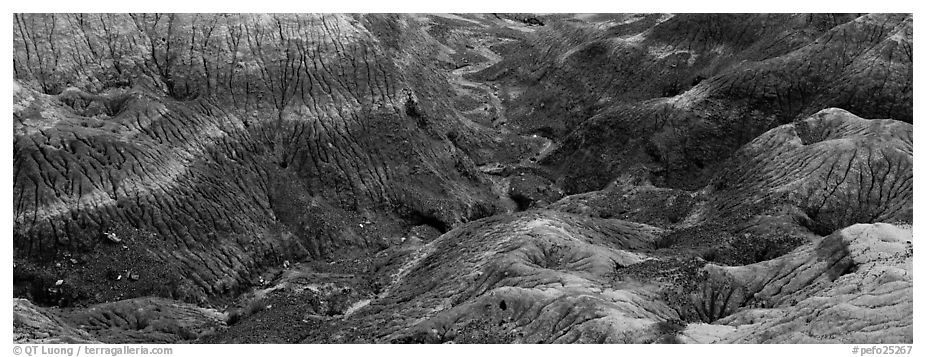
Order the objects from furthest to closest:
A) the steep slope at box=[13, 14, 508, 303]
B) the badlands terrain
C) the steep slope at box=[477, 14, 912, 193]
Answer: the steep slope at box=[477, 14, 912, 193] < the steep slope at box=[13, 14, 508, 303] < the badlands terrain

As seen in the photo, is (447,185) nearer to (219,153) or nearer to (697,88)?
(219,153)

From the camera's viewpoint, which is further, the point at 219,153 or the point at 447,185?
the point at 447,185

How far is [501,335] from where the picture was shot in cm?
4416

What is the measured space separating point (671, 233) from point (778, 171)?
7191mm

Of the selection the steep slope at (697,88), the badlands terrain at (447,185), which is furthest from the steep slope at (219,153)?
the steep slope at (697,88)

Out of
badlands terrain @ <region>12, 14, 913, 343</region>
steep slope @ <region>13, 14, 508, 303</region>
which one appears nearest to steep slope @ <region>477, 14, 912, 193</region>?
Result: badlands terrain @ <region>12, 14, 913, 343</region>

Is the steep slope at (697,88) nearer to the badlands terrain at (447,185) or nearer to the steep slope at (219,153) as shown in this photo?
the badlands terrain at (447,185)

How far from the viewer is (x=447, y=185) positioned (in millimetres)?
72438

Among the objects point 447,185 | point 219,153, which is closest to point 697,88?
point 447,185

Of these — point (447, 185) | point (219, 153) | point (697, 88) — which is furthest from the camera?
point (697, 88)

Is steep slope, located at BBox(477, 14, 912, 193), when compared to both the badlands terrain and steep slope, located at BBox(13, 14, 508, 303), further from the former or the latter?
steep slope, located at BBox(13, 14, 508, 303)

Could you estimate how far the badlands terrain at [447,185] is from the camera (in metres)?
45.8

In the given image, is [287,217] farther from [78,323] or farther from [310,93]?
[78,323]

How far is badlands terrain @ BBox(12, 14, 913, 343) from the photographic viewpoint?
4581cm
